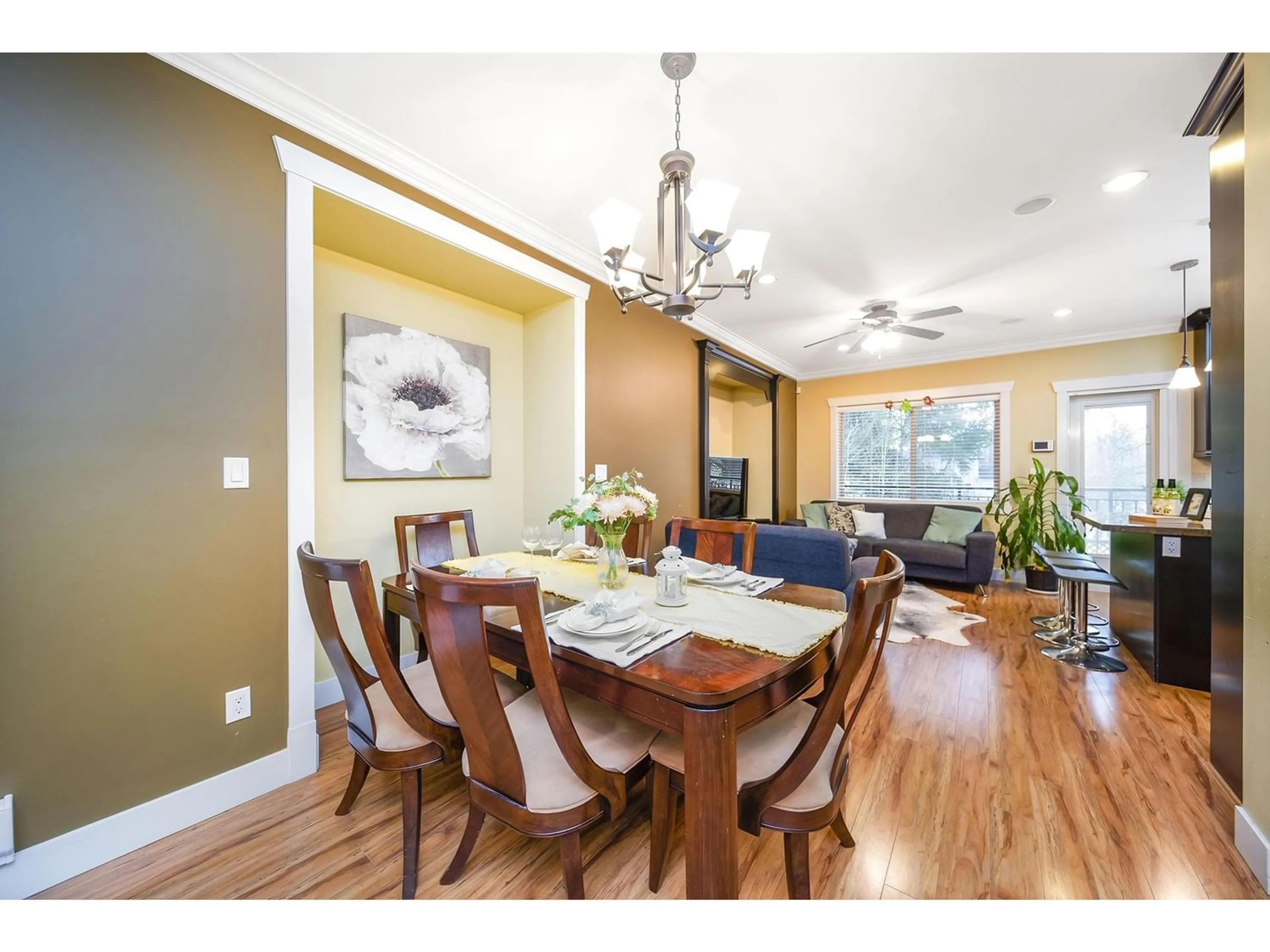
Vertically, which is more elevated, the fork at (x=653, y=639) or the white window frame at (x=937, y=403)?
the white window frame at (x=937, y=403)

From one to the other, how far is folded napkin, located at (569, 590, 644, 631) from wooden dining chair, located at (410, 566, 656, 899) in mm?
189

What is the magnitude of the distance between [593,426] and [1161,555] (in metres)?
3.33

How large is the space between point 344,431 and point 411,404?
0.38 m

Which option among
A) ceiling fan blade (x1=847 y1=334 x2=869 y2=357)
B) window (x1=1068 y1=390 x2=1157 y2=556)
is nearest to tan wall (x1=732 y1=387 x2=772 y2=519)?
ceiling fan blade (x1=847 y1=334 x2=869 y2=357)

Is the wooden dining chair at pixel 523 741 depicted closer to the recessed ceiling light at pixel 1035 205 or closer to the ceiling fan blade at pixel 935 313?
the recessed ceiling light at pixel 1035 205

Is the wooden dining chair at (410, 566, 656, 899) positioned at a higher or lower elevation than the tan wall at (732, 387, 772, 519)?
lower

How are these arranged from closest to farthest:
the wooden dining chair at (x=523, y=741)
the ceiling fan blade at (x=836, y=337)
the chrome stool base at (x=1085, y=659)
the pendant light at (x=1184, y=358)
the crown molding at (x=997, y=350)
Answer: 1. the wooden dining chair at (x=523, y=741)
2. the chrome stool base at (x=1085, y=659)
3. the pendant light at (x=1184, y=358)
4. the ceiling fan blade at (x=836, y=337)
5. the crown molding at (x=997, y=350)

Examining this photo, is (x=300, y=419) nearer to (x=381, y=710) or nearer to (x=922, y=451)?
(x=381, y=710)

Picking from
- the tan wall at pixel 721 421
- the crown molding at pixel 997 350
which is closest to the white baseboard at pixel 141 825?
the tan wall at pixel 721 421

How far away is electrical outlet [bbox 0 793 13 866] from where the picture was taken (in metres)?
1.18

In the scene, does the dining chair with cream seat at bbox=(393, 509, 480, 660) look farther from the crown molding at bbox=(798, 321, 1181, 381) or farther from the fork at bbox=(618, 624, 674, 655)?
the crown molding at bbox=(798, 321, 1181, 381)

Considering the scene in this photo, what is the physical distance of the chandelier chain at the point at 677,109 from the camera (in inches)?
61.5

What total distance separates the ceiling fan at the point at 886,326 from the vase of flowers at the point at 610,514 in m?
2.98

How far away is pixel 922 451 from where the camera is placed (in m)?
5.46
